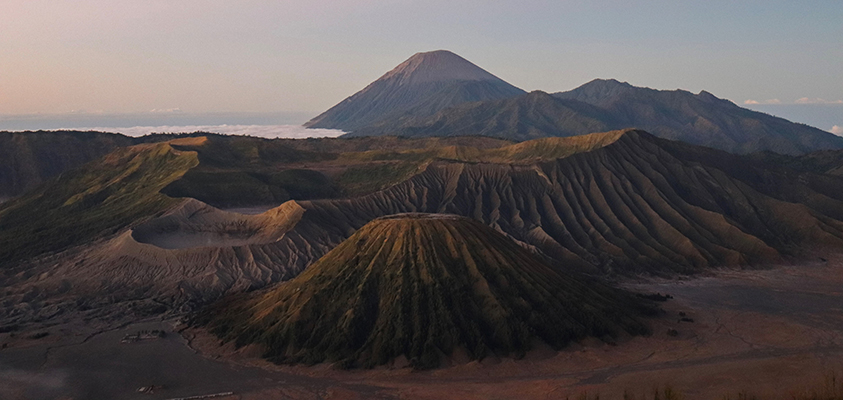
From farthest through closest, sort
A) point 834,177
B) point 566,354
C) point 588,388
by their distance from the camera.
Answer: point 834,177 < point 566,354 < point 588,388

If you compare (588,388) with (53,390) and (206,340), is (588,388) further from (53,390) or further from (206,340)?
(53,390)

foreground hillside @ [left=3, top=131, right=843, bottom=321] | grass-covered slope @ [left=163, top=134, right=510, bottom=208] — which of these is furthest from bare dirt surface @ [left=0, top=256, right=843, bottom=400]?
grass-covered slope @ [left=163, top=134, right=510, bottom=208]

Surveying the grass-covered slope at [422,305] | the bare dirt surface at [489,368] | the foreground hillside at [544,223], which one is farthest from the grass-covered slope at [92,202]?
the grass-covered slope at [422,305]

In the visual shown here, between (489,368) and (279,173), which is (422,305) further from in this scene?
(279,173)

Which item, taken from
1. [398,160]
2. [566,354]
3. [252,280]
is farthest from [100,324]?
[398,160]

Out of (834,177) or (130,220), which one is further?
(834,177)

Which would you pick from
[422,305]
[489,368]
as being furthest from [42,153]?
[489,368]
